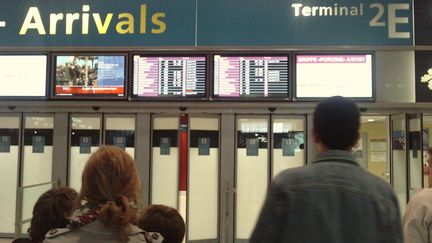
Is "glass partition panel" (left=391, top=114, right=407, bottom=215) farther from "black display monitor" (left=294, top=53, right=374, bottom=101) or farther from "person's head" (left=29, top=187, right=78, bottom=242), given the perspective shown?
"person's head" (left=29, top=187, right=78, bottom=242)

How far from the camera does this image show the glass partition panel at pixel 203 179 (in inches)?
250

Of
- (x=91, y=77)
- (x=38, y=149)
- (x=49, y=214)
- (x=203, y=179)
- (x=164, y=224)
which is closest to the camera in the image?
(x=49, y=214)

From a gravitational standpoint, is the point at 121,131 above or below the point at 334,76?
below

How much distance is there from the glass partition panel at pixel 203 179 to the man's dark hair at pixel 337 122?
15.9 feet

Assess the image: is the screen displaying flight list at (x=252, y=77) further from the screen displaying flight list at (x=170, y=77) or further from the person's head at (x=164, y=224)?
the person's head at (x=164, y=224)

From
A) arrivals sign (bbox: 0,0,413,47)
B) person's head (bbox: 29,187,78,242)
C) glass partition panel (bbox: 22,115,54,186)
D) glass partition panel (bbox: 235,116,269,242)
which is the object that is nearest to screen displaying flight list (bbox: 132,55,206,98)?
arrivals sign (bbox: 0,0,413,47)

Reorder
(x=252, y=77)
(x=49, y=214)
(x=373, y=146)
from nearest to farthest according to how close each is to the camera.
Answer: (x=49, y=214) → (x=252, y=77) → (x=373, y=146)

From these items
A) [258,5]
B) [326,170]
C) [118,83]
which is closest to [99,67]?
[118,83]

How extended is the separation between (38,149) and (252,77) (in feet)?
11.0

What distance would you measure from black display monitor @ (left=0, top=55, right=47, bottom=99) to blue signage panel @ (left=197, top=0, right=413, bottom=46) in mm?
2031

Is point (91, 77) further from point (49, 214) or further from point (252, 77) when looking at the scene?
point (49, 214)

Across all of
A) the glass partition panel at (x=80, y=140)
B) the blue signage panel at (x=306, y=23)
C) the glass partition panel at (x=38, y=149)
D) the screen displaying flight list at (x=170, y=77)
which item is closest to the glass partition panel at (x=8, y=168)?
the glass partition panel at (x=38, y=149)

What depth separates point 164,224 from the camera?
225 centimetres

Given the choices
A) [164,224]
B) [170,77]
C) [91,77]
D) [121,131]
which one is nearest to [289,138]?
[170,77]
